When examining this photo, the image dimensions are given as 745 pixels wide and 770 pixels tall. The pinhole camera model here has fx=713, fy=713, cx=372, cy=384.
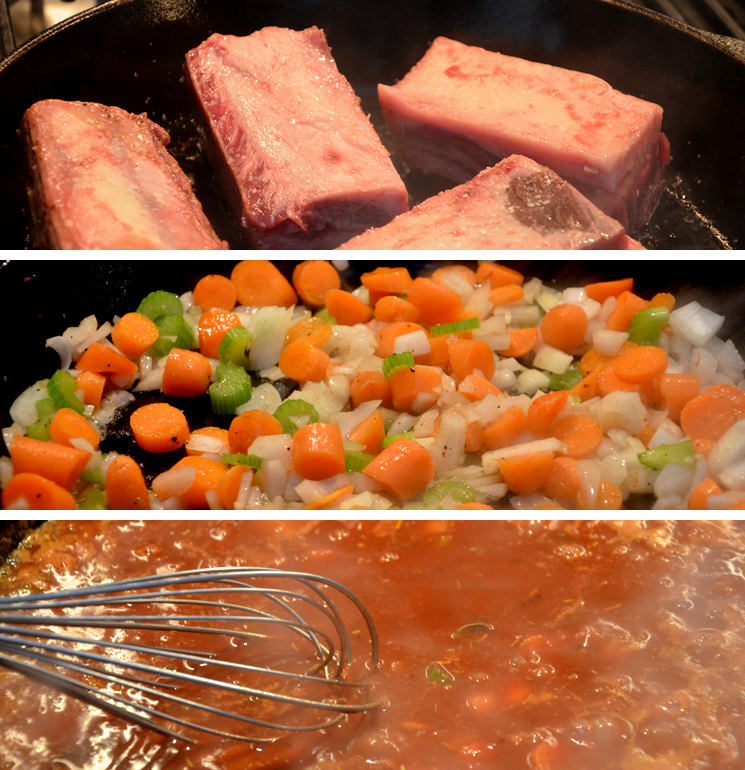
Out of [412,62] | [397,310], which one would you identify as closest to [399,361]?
[397,310]

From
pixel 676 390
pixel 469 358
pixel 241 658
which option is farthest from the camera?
pixel 469 358

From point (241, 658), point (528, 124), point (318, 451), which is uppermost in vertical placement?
point (528, 124)

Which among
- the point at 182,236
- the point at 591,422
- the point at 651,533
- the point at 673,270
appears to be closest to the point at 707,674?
the point at 651,533

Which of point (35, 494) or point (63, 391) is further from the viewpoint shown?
point (63, 391)

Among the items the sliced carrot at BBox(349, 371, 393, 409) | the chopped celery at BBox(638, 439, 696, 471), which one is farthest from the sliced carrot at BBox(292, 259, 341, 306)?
the chopped celery at BBox(638, 439, 696, 471)

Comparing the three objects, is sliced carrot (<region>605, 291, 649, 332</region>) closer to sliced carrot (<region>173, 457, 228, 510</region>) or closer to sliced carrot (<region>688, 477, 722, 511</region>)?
sliced carrot (<region>688, 477, 722, 511</region>)

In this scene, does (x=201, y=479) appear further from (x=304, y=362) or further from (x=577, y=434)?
(x=577, y=434)
